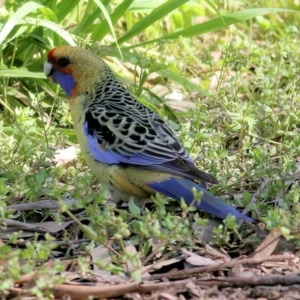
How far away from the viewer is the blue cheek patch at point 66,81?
4.43m

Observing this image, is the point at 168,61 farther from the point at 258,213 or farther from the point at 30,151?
the point at 258,213

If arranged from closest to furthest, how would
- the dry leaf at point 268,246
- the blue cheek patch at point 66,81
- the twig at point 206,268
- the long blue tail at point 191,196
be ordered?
the twig at point 206,268
the dry leaf at point 268,246
the long blue tail at point 191,196
the blue cheek patch at point 66,81

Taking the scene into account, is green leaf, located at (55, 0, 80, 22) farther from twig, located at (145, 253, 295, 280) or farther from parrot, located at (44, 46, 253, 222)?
twig, located at (145, 253, 295, 280)

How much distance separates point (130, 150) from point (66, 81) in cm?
86

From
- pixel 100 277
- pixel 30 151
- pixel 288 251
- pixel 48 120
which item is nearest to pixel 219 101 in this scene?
pixel 48 120

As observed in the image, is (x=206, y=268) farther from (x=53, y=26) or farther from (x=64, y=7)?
(x=64, y=7)

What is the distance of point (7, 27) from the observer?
4.43 m

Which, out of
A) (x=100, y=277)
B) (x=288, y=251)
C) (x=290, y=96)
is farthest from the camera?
(x=290, y=96)

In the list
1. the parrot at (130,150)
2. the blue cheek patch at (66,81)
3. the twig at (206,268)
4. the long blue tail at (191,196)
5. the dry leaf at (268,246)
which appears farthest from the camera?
the blue cheek patch at (66,81)

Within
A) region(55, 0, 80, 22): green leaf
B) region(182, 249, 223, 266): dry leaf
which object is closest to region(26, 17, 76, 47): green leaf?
region(55, 0, 80, 22): green leaf

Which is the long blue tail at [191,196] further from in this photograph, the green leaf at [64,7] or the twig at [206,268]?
the green leaf at [64,7]

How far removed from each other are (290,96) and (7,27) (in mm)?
1694

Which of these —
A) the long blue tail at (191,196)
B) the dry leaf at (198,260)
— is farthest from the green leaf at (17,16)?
the dry leaf at (198,260)

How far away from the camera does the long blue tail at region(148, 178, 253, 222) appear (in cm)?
350
